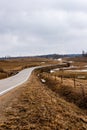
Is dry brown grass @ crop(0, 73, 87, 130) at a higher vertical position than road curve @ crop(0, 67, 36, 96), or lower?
higher

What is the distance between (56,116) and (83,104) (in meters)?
9.71

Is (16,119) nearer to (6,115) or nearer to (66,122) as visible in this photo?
(6,115)

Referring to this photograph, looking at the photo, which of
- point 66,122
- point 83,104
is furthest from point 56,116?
point 83,104

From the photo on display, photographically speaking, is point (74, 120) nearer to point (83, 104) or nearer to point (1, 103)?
point (1, 103)

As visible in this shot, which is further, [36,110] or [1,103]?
[1,103]

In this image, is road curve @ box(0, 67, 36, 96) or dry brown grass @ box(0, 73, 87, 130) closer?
dry brown grass @ box(0, 73, 87, 130)

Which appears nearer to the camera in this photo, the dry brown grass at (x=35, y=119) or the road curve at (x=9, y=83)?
the dry brown grass at (x=35, y=119)

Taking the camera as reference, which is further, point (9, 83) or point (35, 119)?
point (9, 83)

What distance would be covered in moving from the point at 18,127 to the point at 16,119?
5.64 ft

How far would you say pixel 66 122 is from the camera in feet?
63.5

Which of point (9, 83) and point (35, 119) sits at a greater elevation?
point (35, 119)

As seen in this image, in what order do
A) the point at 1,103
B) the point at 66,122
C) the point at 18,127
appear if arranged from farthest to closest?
the point at 1,103
the point at 66,122
the point at 18,127

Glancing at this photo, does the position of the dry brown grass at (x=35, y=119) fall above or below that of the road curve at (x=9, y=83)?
above

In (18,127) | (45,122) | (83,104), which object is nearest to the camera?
(18,127)
